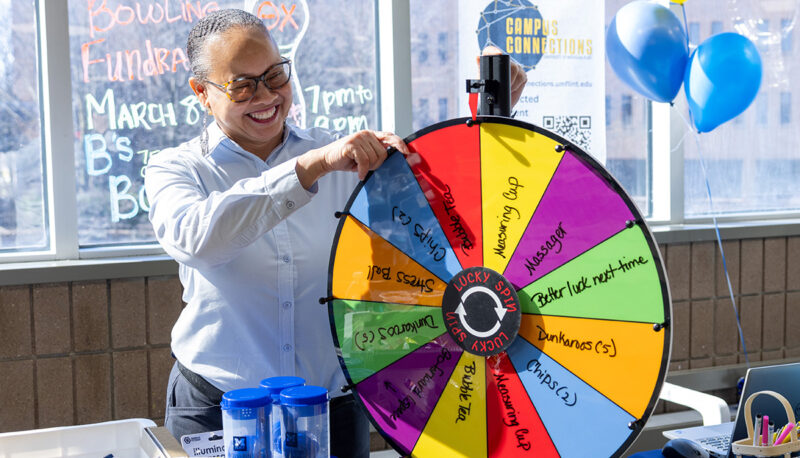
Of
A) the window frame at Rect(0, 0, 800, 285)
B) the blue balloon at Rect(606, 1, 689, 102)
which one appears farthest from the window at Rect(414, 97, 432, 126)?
the blue balloon at Rect(606, 1, 689, 102)

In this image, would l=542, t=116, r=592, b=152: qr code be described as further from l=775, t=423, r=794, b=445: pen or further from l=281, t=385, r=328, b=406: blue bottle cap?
l=281, t=385, r=328, b=406: blue bottle cap

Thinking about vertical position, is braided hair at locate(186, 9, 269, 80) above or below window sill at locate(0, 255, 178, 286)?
above

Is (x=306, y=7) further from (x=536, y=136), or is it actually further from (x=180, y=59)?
(x=536, y=136)

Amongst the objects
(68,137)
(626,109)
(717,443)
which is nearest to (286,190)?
(717,443)

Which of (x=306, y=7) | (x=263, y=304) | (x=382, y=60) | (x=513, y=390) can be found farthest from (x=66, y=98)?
(x=513, y=390)

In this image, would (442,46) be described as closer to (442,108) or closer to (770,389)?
(442,108)

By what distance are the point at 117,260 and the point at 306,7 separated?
1231 mm

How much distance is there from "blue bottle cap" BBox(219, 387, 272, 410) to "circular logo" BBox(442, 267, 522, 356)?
306 millimetres

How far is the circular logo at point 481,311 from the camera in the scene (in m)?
1.23

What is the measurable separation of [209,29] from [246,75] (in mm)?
117

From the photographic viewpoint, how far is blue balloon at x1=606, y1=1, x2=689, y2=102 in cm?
305

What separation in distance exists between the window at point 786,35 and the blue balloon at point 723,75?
1.28m

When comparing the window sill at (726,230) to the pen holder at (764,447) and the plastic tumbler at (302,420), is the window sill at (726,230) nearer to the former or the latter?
the pen holder at (764,447)

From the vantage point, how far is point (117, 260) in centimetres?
290
